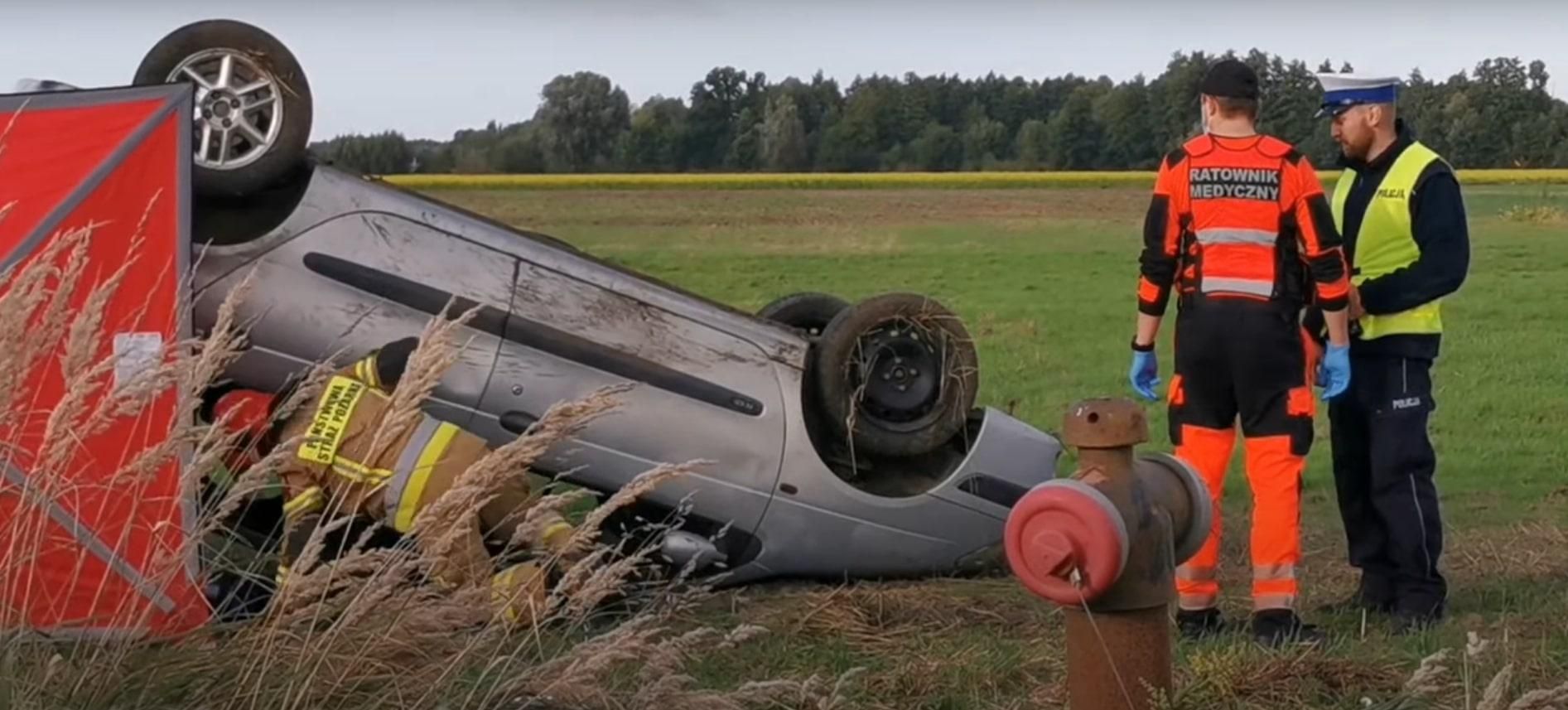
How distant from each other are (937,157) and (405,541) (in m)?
55.6

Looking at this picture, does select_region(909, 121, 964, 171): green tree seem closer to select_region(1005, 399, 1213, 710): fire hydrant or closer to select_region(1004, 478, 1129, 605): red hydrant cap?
select_region(1005, 399, 1213, 710): fire hydrant

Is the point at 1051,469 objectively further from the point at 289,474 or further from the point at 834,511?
the point at 289,474

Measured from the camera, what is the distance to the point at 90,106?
17.0 feet

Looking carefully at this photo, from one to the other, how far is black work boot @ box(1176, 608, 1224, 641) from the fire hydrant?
1.93 meters

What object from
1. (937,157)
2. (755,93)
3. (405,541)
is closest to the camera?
(405,541)

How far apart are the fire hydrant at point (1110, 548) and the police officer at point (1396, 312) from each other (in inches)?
103

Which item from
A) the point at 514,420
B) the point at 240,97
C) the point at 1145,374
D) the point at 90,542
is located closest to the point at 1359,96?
the point at 1145,374

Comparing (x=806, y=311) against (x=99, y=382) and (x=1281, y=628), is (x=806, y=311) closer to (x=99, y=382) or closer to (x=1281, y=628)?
(x=1281, y=628)

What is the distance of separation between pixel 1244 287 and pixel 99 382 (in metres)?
3.44

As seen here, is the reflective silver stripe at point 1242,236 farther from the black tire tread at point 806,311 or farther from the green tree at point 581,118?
the green tree at point 581,118

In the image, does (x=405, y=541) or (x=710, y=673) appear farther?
(x=710, y=673)

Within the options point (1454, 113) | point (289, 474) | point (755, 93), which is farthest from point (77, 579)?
point (755, 93)

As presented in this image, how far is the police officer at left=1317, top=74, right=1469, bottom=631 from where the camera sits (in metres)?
5.84

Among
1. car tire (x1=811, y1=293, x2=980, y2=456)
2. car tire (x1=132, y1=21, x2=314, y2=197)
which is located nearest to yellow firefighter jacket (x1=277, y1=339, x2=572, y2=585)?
car tire (x1=132, y1=21, x2=314, y2=197)
